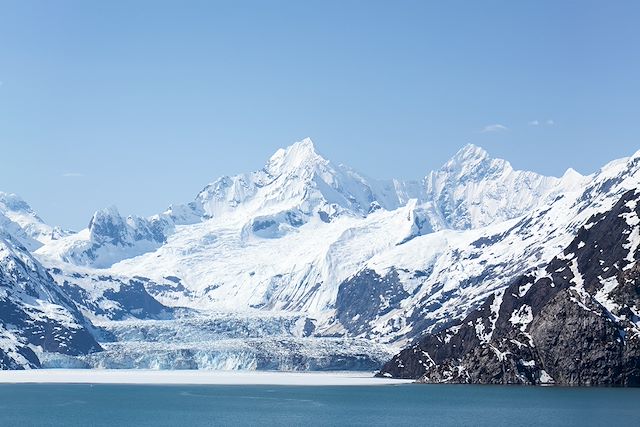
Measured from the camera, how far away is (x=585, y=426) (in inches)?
7840

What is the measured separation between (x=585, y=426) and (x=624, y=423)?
615 cm

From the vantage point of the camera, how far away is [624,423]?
19938 centimetres
